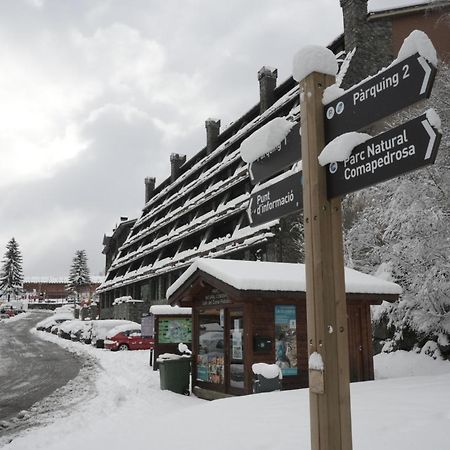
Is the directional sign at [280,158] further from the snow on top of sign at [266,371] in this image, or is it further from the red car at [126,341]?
the red car at [126,341]

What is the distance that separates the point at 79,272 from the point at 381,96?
114 metres

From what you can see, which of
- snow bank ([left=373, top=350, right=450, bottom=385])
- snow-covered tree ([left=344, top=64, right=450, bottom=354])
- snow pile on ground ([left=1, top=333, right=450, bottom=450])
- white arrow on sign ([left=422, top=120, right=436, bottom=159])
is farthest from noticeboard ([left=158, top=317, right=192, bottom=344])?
white arrow on sign ([left=422, top=120, right=436, bottom=159])

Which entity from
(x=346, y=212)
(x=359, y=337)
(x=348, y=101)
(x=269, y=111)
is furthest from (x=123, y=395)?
(x=269, y=111)

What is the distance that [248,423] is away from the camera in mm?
6375

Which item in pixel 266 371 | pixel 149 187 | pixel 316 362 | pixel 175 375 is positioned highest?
pixel 149 187

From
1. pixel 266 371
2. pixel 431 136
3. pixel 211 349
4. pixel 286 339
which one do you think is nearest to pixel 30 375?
pixel 211 349

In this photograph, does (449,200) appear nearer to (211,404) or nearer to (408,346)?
(408,346)

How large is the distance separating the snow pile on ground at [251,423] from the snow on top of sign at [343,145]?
321 cm

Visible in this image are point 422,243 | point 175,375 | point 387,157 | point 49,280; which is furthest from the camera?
point 49,280

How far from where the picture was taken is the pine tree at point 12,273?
375ft

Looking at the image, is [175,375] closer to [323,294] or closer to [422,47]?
[323,294]

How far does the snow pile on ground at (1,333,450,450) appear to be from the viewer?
5.32 metres

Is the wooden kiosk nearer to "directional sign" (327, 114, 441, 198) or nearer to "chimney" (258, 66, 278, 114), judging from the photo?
"directional sign" (327, 114, 441, 198)

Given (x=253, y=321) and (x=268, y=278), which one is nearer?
(x=268, y=278)
